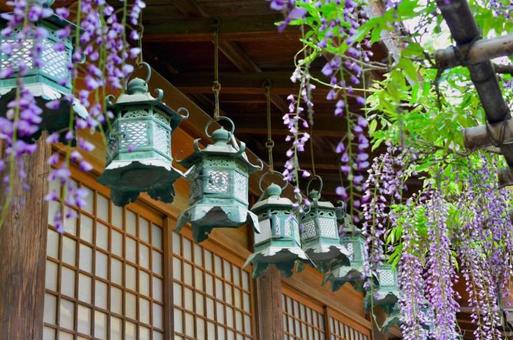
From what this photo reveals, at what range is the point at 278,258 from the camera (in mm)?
4457

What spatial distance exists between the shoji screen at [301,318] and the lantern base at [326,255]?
5.01 feet

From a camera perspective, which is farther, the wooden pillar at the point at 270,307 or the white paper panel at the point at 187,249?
the wooden pillar at the point at 270,307

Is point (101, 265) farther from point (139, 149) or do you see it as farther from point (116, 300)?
point (139, 149)

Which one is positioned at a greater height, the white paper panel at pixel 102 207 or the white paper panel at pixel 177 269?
the white paper panel at pixel 102 207

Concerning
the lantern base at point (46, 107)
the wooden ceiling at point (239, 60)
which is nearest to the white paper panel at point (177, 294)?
the wooden ceiling at point (239, 60)

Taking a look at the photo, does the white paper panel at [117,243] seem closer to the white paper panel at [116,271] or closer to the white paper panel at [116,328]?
the white paper panel at [116,271]

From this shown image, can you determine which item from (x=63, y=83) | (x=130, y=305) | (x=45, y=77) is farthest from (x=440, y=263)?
(x=63, y=83)

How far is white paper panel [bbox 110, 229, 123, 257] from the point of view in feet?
15.3

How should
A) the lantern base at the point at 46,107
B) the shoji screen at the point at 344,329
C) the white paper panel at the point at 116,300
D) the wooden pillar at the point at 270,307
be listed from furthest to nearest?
the shoji screen at the point at 344,329 → the wooden pillar at the point at 270,307 → the white paper panel at the point at 116,300 → the lantern base at the point at 46,107

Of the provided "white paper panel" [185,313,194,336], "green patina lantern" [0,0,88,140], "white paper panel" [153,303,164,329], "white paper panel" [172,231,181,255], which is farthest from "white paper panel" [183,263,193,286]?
"green patina lantern" [0,0,88,140]

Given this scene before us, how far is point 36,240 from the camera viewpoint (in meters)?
3.83

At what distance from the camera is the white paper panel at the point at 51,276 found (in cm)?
406

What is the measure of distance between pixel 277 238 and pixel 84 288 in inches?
39.6

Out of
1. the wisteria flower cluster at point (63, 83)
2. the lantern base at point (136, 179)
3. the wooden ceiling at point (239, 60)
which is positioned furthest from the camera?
the wooden ceiling at point (239, 60)
